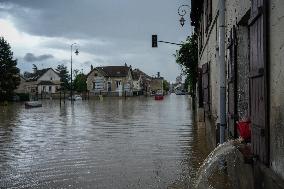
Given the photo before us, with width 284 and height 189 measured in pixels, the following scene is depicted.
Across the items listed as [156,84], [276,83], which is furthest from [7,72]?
[156,84]

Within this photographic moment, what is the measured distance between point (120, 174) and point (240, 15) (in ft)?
14.2

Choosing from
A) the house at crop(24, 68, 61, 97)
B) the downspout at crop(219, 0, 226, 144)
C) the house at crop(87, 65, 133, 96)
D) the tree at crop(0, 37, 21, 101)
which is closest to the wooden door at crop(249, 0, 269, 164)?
the downspout at crop(219, 0, 226, 144)

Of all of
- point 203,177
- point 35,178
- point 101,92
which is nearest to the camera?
point 203,177

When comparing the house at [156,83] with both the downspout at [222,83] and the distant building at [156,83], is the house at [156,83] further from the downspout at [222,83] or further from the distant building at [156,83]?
the downspout at [222,83]

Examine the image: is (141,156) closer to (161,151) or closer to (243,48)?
(161,151)

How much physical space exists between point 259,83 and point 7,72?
65618 millimetres

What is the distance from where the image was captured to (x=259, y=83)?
4918 mm

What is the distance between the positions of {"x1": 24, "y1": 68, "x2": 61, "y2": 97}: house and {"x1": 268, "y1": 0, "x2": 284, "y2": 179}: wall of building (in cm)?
11439

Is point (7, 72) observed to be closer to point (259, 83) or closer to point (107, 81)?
point (107, 81)

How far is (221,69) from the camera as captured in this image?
28.4 feet

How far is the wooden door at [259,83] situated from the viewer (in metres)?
4.59

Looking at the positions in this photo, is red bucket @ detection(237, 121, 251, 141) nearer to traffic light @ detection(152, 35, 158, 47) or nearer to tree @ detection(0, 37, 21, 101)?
traffic light @ detection(152, 35, 158, 47)

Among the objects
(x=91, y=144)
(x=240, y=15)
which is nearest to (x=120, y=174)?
(x=240, y=15)

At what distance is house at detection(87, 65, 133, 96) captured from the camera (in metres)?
112
